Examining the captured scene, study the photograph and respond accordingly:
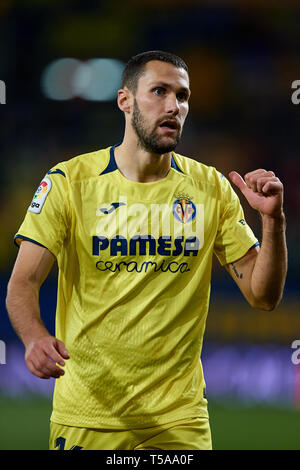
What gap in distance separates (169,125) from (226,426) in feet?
11.5

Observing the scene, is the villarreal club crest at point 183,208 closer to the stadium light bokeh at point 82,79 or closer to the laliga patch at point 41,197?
the laliga patch at point 41,197

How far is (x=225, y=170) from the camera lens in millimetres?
8234

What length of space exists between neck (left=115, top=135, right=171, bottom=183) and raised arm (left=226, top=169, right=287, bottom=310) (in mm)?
335

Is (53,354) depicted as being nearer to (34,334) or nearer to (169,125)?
(34,334)

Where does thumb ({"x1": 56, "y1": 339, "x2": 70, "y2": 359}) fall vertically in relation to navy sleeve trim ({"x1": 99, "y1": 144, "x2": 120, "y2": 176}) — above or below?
below

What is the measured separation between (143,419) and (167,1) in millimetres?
6819

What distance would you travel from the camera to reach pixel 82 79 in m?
8.90

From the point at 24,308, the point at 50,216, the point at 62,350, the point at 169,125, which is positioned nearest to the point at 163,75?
the point at 169,125

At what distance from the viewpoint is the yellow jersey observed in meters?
3.13

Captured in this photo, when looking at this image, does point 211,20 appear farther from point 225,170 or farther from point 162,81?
point 162,81

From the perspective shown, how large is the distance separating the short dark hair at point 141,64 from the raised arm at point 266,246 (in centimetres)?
58

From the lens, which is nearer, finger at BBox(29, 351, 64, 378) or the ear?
finger at BBox(29, 351, 64, 378)

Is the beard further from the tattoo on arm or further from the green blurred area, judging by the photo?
the green blurred area

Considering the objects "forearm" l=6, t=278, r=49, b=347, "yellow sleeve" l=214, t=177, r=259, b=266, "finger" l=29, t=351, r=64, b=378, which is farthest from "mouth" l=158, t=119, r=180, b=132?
"finger" l=29, t=351, r=64, b=378
